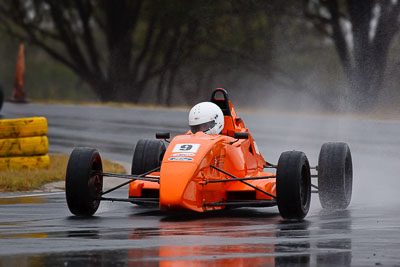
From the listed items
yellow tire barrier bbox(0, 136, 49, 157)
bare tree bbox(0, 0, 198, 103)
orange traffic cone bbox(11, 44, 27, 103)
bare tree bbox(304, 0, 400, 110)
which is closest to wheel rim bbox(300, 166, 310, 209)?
yellow tire barrier bbox(0, 136, 49, 157)

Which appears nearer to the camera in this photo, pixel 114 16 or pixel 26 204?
pixel 26 204

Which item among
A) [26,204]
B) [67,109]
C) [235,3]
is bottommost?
[26,204]

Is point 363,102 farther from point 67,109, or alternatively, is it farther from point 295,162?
point 295,162

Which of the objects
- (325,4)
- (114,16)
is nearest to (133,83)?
(114,16)

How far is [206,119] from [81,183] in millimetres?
2054

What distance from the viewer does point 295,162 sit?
37.3 feet

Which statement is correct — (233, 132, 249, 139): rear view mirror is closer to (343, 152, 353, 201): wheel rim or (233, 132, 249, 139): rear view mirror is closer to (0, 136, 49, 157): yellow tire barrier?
(343, 152, 353, 201): wheel rim

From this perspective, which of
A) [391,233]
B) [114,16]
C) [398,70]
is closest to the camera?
[391,233]

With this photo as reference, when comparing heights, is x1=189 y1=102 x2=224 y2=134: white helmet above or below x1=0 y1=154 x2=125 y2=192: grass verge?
above

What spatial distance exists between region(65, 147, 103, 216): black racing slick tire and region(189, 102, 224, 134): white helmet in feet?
4.91

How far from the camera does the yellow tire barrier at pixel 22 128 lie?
17500mm

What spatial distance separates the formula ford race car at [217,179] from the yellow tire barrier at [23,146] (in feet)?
16.2

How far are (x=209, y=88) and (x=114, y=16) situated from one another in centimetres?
901

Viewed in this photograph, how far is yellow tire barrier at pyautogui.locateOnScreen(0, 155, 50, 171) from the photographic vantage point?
17422 millimetres
